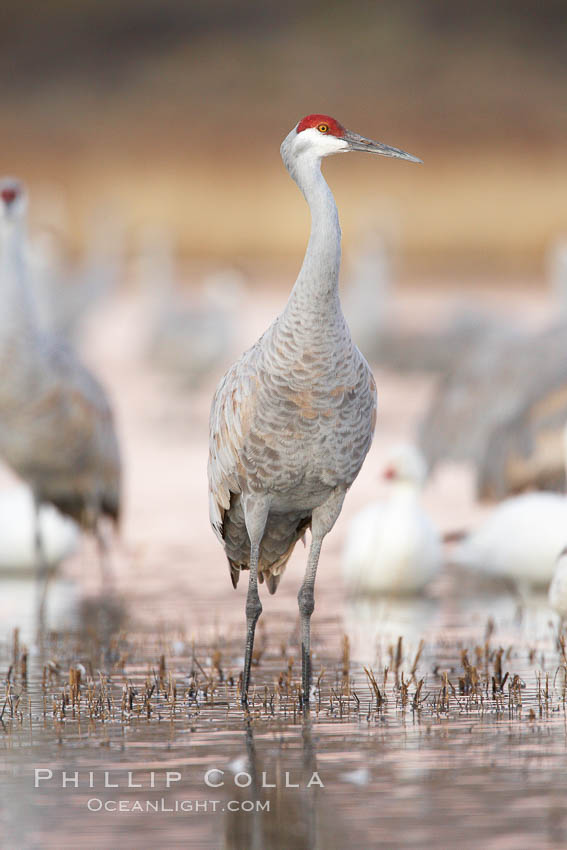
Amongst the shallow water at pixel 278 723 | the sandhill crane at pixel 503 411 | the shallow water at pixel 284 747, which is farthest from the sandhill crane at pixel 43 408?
the sandhill crane at pixel 503 411

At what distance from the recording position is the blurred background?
3888cm

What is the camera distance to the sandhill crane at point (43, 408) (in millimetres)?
9781

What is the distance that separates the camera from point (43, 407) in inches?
389

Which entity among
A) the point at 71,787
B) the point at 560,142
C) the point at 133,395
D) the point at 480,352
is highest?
the point at 560,142

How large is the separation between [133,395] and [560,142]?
21.7 m

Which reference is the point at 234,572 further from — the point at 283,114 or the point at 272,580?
the point at 283,114

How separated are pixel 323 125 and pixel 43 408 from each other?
432cm

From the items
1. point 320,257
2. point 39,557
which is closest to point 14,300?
point 39,557

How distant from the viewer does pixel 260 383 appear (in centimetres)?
597

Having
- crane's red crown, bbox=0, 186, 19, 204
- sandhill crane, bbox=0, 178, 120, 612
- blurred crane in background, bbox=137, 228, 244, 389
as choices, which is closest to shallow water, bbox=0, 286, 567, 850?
sandhill crane, bbox=0, 178, 120, 612

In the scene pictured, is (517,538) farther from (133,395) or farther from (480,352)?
(133,395)

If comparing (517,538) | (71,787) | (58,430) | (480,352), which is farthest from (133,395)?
(71,787)

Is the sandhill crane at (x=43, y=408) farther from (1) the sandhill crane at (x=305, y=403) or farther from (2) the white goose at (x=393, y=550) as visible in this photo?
(1) the sandhill crane at (x=305, y=403)

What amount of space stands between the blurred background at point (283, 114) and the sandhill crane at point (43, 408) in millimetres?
26071
